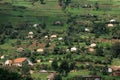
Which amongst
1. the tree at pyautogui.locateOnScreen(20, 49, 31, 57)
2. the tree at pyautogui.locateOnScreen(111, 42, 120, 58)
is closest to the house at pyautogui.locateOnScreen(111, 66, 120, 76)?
the tree at pyautogui.locateOnScreen(111, 42, 120, 58)

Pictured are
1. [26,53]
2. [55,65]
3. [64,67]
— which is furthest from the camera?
[26,53]

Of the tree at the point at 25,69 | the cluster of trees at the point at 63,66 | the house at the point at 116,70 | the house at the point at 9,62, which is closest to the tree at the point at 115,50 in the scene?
the house at the point at 116,70

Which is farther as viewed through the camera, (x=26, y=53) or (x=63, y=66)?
(x=26, y=53)

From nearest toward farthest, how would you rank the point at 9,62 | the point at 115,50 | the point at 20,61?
1. the point at 20,61
2. the point at 9,62
3. the point at 115,50

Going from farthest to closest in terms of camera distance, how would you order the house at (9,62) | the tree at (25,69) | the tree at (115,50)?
the tree at (115,50) < the house at (9,62) < the tree at (25,69)

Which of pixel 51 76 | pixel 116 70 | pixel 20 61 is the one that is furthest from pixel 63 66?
pixel 20 61

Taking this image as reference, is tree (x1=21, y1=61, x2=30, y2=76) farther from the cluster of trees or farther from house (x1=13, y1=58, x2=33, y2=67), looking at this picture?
the cluster of trees

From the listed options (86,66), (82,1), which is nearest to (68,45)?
(86,66)

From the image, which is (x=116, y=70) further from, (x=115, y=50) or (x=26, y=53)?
(x=26, y=53)

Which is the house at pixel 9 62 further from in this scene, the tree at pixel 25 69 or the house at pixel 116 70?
the house at pixel 116 70

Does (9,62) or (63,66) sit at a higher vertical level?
(63,66)

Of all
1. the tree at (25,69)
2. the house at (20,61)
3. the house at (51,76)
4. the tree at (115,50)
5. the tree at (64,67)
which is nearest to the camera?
the house at (51,76)
